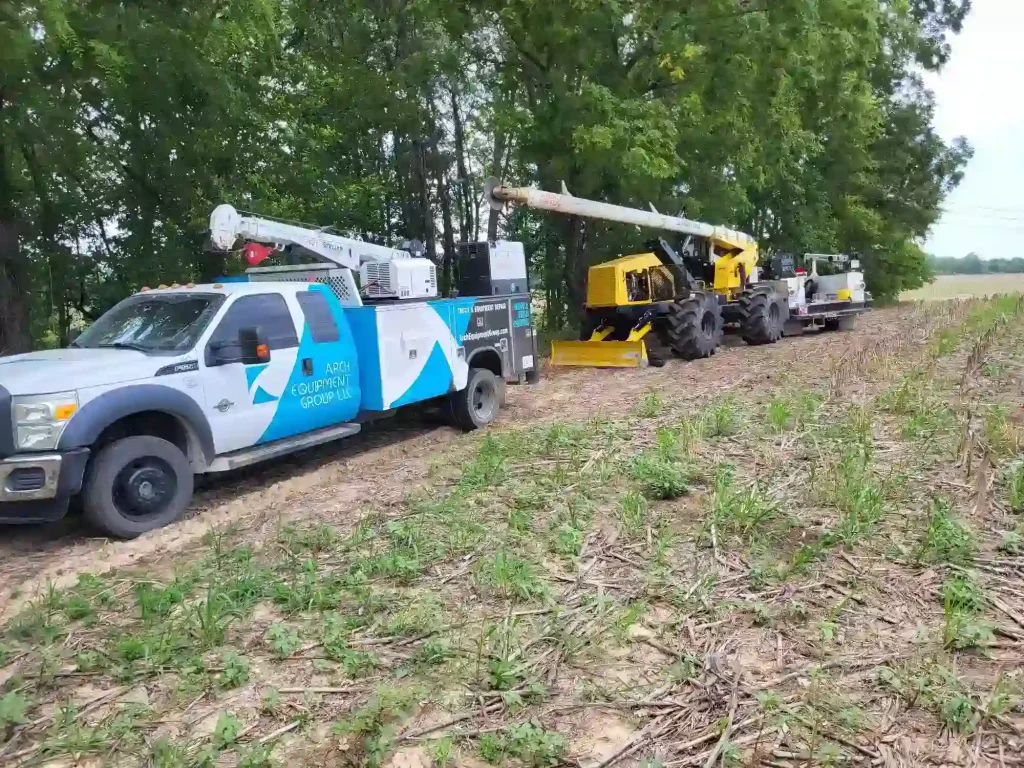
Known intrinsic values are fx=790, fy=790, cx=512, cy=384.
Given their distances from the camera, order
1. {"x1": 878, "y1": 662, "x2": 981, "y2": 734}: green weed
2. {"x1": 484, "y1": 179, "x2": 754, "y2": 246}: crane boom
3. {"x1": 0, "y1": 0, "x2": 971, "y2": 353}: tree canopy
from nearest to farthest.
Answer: {"x1": 878, "y1": 662, "x2": 981, "y2": 734}: green weed < {"x1": 0, "y1": 0, "x2": 971, "y2": 353}: tree canopy < {"x1": 484, "y1": 179, "x2": 754, "y2": 246}: crane boom

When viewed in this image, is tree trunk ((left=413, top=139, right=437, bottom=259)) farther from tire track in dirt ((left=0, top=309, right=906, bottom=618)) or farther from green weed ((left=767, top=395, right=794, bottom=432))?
green weed ((left=767, top=395, right=794, bottom=432))

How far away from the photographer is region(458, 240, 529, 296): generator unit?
10297 mm

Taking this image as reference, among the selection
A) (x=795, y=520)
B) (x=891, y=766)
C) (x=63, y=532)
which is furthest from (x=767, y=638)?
(x=63, y=532)

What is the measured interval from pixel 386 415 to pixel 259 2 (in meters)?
5.77

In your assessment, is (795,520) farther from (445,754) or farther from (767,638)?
(445,754)

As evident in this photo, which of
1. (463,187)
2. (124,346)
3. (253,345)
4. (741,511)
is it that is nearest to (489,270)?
(253,345)

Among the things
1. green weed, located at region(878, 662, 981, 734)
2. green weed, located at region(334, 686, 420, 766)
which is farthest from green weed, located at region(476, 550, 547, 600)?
green weed, located at region(878, 662, 981, 734)

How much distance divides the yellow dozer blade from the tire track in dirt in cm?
41

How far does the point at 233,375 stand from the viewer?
Answer: 21.8 feet

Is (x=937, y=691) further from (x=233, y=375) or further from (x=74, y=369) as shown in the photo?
(x=74, y=369)

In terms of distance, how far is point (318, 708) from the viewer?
3.38 metres

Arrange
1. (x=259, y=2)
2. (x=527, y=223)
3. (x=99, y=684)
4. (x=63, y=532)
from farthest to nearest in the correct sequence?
1. (x=527, y=223)
2. (x=259, y=2)
3. (x=63, y=532)
4. (x=99, y=684)

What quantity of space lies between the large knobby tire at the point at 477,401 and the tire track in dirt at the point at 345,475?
225 mm

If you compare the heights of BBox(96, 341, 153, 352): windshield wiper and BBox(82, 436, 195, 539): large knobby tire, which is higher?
BBox(96, 341, 153, 352): windshield wiper
